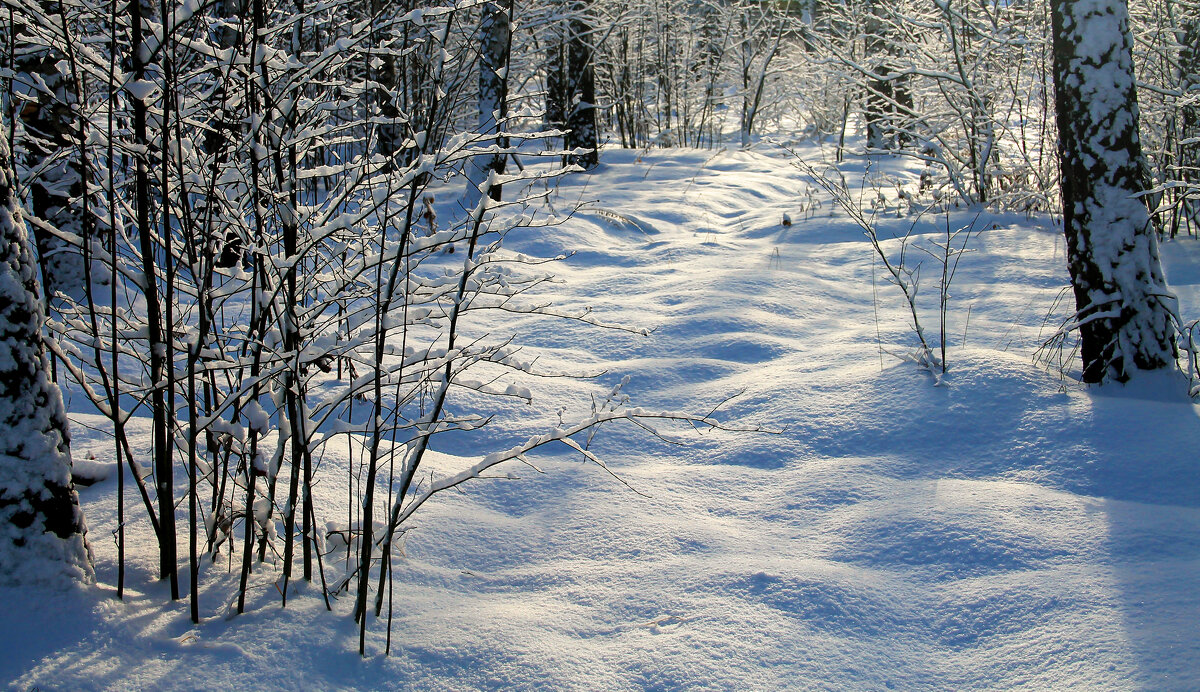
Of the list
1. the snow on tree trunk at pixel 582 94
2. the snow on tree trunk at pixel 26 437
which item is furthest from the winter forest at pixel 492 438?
the snow on tree trunk at pixel 582 94

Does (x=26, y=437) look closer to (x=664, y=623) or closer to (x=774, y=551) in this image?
(x=664, y=623)

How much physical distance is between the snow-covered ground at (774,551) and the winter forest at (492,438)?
0.04ft

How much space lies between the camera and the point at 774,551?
2.12 meters

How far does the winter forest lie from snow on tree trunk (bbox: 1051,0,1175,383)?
14mm

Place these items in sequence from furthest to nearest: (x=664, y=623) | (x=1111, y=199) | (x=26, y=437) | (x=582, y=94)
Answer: (x=582, y=94)
(x=1111, y=199)
(x=664, y=623)
(x=26, y=437)

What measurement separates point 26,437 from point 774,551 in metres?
1.81

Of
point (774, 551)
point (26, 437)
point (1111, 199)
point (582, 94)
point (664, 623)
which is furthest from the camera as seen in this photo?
point (582, 94)

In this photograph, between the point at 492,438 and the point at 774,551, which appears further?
the point at 492,438

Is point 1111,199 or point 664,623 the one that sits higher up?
point 1111,199

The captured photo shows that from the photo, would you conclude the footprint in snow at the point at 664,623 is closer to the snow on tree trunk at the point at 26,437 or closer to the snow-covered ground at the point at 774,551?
the snow-covered ground at the point at 774,551

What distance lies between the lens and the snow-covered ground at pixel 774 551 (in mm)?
1601

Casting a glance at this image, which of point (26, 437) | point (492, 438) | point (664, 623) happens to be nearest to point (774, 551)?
point (664, 623)

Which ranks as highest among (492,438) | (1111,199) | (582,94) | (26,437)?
(582,94)

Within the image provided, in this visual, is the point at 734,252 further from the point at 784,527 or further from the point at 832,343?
the point at 784,527
